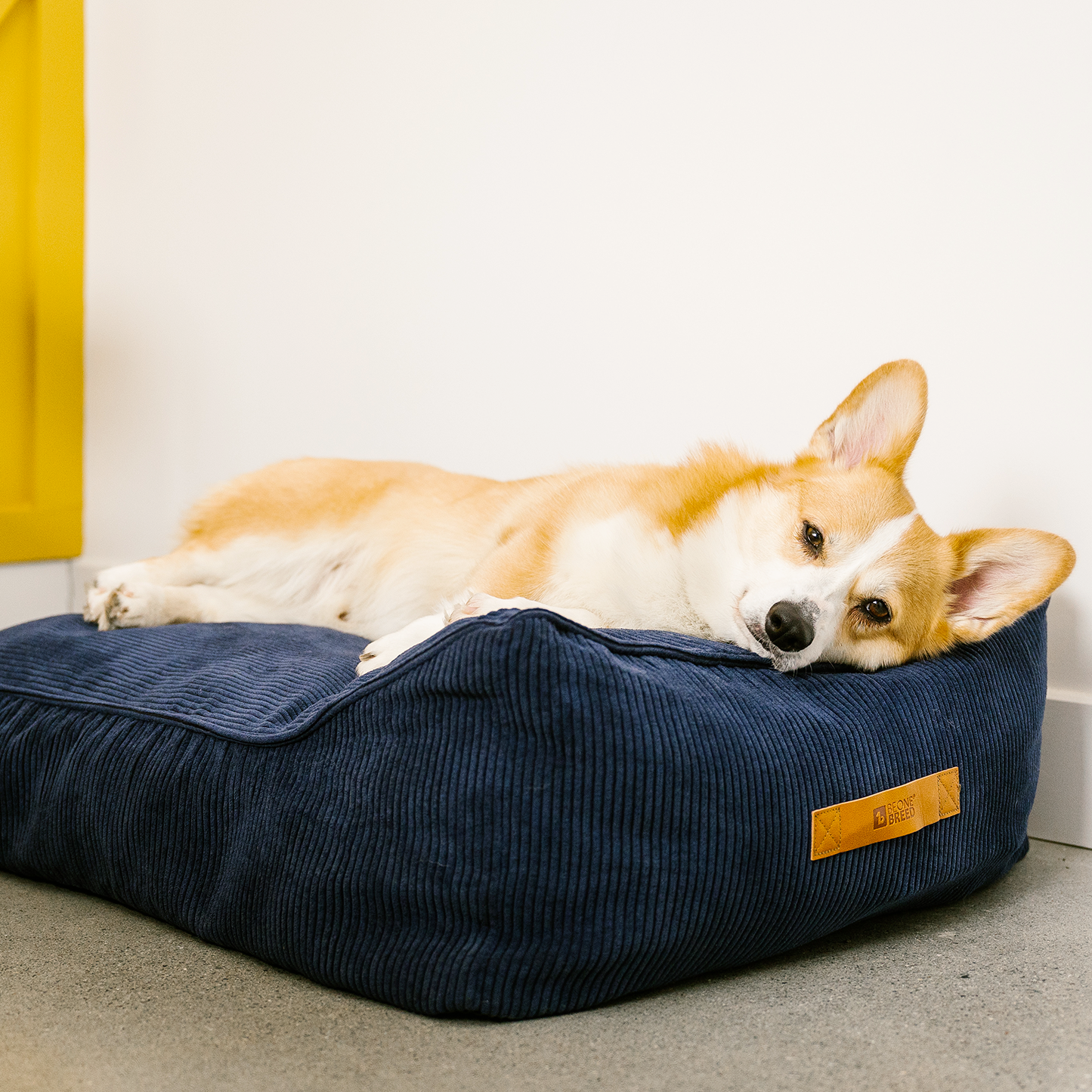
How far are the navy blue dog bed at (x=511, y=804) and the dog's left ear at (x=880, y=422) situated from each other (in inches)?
14.5

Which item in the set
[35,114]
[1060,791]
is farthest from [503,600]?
[35,114]

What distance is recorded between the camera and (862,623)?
5.00 ft

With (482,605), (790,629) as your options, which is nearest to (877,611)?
(790,629)

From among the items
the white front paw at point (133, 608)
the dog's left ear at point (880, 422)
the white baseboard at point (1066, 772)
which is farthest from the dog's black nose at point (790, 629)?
the white front paw at point (133, 608)

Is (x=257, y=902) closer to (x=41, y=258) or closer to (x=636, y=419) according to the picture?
(x=636, y=419)

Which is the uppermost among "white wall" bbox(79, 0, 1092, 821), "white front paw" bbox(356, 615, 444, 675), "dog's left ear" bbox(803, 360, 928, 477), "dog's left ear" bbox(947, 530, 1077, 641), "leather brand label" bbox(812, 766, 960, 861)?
"white wall" bbox(79, 0, 1092, 821)

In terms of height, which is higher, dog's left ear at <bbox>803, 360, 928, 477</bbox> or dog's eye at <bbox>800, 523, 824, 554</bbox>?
dog's left ear at <bbox>803, 360, 928, 477</bbox>

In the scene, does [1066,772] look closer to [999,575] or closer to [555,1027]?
[999,575]

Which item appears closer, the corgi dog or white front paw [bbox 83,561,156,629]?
the corgi dog

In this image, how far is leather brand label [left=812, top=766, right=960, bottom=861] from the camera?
1278 millimetres

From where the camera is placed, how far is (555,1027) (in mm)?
1113

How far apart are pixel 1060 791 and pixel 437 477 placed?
1.43m

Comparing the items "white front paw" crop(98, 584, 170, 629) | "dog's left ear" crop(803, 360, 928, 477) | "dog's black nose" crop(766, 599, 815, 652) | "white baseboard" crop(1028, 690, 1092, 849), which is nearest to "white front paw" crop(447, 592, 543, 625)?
"dog's black nose" crop(766, 599, 815, 652)

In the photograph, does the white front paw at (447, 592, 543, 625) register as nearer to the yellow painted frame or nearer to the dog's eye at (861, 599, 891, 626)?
the dog's eye at (861, 599, 891, 626)
